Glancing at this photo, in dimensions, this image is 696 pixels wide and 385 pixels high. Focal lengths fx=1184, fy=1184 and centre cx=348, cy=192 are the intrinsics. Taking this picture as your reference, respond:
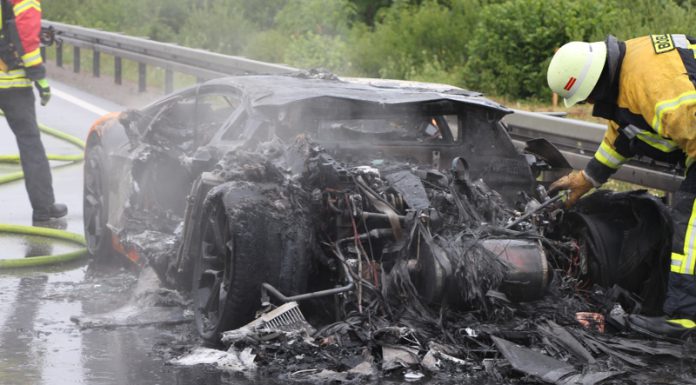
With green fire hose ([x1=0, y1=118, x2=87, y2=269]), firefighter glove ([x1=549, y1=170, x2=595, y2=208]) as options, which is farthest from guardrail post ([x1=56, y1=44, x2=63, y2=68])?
firefighter glove ([x1=549, y1=170, x2=595, y2=208])

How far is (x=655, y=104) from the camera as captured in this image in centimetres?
668

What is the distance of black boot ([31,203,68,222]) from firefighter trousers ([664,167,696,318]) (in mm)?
6004

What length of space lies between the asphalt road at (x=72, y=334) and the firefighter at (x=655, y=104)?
2489 mm

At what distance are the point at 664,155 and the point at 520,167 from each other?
0.94 metres

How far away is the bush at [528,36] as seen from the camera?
52.2 feet

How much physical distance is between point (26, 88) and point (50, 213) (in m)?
1.18

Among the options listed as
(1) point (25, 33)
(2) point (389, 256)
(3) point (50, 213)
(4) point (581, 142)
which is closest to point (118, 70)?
(1) point (25, 33)

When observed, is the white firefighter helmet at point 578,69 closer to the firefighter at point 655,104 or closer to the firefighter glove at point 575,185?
the firefighter at point 655,104

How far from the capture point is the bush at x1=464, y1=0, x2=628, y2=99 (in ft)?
52.2

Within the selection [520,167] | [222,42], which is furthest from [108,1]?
[520,167]

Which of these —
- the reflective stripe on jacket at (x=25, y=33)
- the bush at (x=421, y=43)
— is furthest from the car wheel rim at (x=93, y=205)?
the bush at (x=421, y=43)

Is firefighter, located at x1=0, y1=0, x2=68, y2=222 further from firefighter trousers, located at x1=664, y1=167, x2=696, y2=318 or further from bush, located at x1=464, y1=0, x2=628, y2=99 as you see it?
bush, located at x1=464, y1=0, x2=628, y2=99

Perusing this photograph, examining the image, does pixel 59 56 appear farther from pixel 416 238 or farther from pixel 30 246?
pixel 416 238

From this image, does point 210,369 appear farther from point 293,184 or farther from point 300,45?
point 300,45
